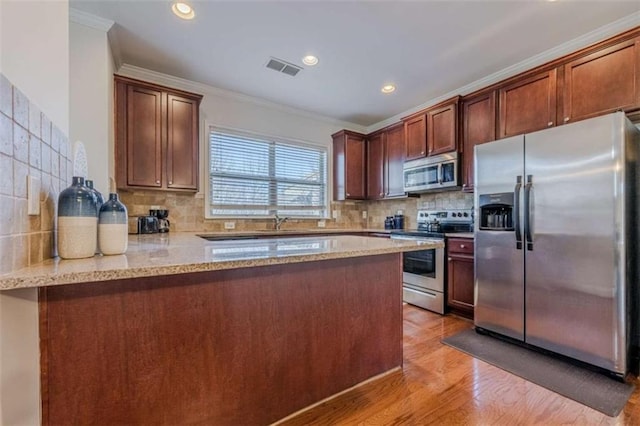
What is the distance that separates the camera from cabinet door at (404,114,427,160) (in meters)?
3.75

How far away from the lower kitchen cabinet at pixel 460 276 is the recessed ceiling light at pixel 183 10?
10.8 ft

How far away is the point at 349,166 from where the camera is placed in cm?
459

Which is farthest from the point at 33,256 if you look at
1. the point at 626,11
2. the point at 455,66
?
the point at 626,11

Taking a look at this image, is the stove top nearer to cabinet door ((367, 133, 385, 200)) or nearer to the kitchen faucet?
cabinet door ((367, 133, 385, 200))

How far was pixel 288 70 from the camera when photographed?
3.13 m

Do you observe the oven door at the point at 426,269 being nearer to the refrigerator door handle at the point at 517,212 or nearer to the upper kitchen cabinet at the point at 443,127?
the refrigerator door handle at the point at 517,212

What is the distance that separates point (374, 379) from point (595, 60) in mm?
3095

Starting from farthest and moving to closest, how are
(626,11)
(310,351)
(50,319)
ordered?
(626,11)
(310,351)
(50,319)

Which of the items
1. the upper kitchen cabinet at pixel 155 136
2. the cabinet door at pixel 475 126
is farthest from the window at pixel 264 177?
the cabinet door at pixel 475 126

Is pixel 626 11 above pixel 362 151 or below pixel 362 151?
above

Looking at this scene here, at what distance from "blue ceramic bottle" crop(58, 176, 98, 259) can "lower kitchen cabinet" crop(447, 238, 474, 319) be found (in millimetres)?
3097

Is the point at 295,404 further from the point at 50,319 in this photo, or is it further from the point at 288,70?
the point at 288,70

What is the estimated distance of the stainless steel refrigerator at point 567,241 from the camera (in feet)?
6.28

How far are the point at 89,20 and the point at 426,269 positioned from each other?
160 inches
